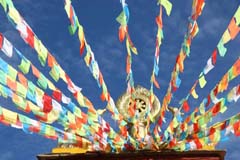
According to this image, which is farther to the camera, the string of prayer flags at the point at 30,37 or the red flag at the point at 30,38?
the red flag at the point at 30,38

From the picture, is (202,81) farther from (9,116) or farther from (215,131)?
(9,116)

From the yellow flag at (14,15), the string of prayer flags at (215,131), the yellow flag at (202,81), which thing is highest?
the yellow flag at (14,15)

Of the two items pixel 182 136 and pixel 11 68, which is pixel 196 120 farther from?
pixel 11 68

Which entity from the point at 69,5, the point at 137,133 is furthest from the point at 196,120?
the point at 69,5

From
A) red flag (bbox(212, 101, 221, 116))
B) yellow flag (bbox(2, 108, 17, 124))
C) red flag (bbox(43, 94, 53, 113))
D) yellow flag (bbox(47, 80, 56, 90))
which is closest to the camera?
yellow flag (bbox(2, 108, 17, 124))

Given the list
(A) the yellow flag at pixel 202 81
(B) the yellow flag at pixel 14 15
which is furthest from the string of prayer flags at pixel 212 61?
(B) the yellow flag at pixel 14 15

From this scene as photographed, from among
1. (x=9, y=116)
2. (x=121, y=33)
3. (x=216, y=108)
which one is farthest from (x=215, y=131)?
(x=9, y=116)

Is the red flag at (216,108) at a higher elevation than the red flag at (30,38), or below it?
below

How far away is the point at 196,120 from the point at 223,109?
899 mm

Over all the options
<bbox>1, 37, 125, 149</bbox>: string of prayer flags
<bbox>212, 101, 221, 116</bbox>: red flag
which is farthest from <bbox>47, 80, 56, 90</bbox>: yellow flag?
<bbox>212, 101, 221, 116</bbox>: red flag

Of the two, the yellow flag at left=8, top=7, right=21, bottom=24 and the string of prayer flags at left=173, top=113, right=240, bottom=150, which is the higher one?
the yellow flag at left=8, top=7, right=21, bottom=24

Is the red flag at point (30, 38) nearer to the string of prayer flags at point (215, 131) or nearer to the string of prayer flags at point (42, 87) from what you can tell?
the string of prayer flags at point (42, 87)

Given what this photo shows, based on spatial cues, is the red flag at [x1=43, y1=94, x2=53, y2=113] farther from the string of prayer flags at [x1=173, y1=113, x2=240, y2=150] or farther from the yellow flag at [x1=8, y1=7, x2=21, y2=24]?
the string of prayer flags at [x1=173, y1=113, x2=240, y2=150]

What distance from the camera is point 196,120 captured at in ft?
35.2
